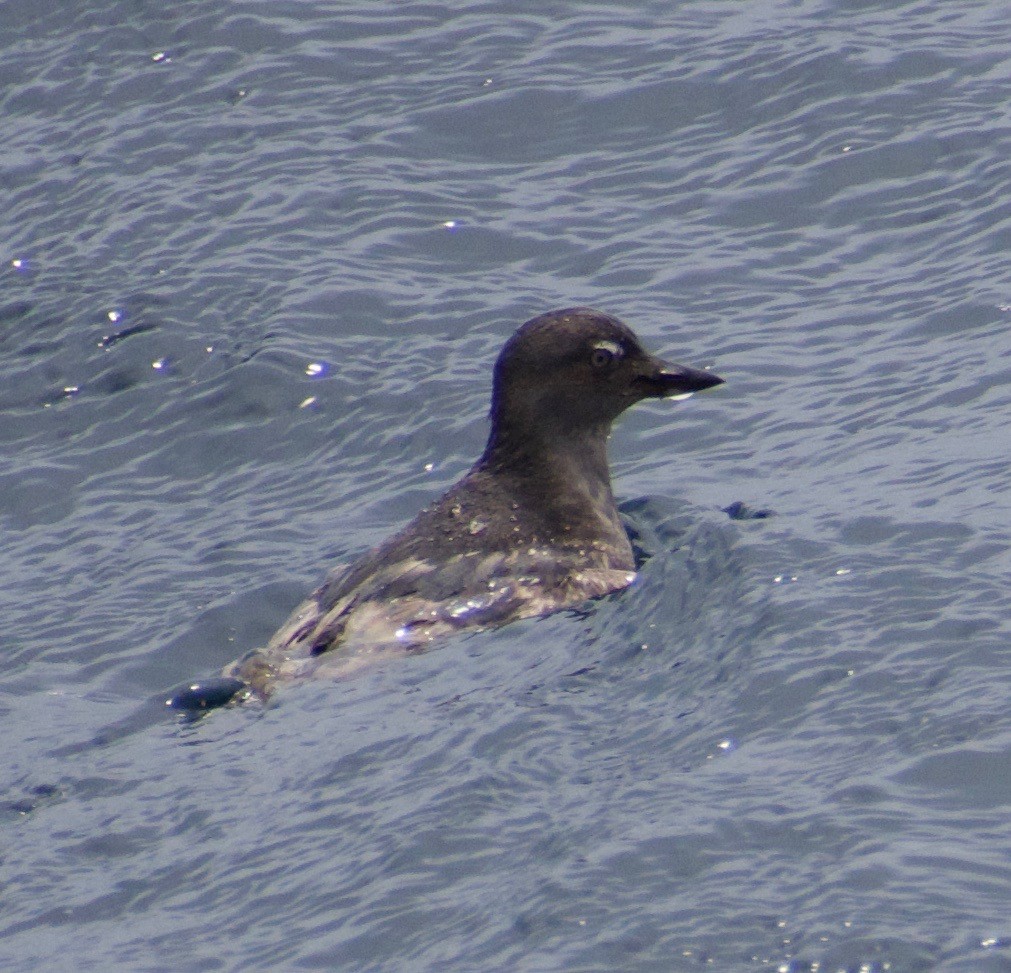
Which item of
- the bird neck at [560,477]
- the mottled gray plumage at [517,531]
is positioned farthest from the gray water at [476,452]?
the bird neck at [560,477]

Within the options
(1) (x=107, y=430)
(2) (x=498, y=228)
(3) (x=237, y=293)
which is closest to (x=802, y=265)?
(2) (x=498, y=228)

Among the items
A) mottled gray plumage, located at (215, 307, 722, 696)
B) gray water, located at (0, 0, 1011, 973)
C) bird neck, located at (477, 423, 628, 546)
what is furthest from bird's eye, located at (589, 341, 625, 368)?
gray water, located at (0, 0, 1011, 973)

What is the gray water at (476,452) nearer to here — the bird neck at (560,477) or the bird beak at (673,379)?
the bird neck at (560,477)

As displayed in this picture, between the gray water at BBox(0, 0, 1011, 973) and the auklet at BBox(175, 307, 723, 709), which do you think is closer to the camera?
the gray water at BBox(0, 0, 1011, 973)

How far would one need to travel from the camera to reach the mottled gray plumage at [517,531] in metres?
8.83

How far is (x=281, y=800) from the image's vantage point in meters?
7.41

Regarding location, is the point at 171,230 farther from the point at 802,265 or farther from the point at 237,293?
the point at 802,265

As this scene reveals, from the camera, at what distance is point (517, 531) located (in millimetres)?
9734

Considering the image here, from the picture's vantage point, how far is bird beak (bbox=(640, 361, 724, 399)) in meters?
10.4

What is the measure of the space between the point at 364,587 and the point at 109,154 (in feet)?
18.7

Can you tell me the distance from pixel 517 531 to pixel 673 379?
1288mm

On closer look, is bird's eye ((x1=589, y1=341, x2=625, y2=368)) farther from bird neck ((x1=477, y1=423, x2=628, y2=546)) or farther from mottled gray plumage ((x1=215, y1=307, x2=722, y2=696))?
bird neck ((x1=477, y1=423, x2=628, y2=546))

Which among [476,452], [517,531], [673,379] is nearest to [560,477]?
[517,531]

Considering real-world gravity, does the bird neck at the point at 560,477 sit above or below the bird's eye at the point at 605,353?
below
